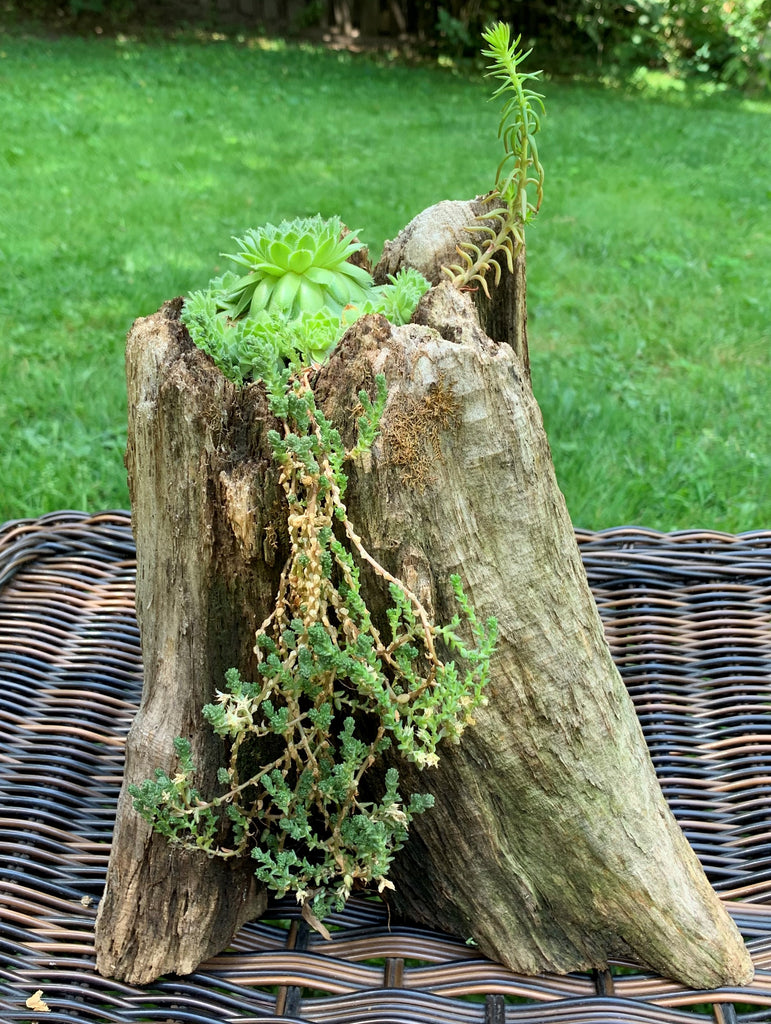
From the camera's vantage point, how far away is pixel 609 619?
1.82 metres

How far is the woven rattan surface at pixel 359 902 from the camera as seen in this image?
1086 millimetres

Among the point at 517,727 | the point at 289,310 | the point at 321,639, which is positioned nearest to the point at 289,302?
the point at 289,310

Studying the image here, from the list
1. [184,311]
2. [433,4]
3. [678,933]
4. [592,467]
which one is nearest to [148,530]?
[184,311]

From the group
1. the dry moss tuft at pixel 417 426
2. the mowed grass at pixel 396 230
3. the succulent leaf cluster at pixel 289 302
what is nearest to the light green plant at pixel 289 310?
the succulent leaf cluster at pixel 289 302

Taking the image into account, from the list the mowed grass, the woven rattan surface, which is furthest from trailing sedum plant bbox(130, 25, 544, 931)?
the mowed grass

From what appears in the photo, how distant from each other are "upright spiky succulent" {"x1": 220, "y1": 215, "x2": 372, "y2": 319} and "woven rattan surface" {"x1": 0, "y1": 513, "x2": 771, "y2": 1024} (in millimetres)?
823

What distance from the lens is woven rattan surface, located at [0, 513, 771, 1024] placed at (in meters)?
1.09

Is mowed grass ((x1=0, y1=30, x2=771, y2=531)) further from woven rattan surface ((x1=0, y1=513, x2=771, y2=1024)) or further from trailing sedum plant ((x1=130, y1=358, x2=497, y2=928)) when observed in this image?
trailing sedum plant ((x1=130, y1=358, x2=497, y2=928))

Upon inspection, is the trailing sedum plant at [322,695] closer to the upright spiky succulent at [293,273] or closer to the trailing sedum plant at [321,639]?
the trailing sedum plant at [321,639]

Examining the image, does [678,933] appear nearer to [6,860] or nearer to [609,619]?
[609,619]

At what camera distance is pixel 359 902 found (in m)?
1.29

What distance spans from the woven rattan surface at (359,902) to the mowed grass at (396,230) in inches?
22.9

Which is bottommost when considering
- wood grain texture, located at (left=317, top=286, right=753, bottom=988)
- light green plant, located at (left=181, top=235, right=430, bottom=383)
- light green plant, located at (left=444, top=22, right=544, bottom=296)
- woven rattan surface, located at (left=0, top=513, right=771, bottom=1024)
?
woven rattan surface, located at (left=0, top=513, right=771, bottom=1024)

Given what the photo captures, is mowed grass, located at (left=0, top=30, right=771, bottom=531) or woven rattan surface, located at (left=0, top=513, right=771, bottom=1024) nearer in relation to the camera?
woven rattan surface, located at (left=0, top=513, right=771, bottom=1024)
